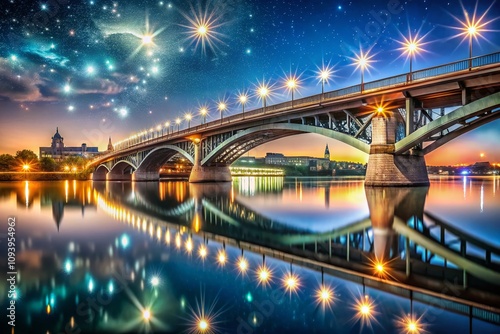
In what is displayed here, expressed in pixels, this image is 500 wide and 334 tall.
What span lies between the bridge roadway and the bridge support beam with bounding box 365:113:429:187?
60.7 ft

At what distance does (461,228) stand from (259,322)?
9.60 meters

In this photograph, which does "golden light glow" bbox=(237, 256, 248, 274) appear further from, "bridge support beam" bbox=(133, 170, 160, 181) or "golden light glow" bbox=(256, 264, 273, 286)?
"bridge support beam" bbox=(133, 170, 160, 181)

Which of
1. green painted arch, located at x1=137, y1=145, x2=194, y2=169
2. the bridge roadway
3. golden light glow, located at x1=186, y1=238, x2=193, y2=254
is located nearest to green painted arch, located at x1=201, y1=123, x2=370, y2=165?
green painted arch, located at x1=137, y1=145, x2=194, y2=169

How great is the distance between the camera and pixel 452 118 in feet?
80.1

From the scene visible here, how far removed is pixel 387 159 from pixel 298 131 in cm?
1478

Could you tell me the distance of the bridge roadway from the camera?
14.9 ft

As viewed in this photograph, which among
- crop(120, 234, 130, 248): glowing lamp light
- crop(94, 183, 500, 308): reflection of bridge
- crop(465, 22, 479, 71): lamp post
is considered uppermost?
crop(465, 22, 479, 71): lamp post

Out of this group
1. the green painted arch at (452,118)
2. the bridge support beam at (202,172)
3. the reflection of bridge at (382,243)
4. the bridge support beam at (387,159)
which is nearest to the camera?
the reflection of bridge at (382,243)

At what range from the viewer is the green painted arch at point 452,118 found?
74.2 ft

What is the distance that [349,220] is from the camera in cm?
1225

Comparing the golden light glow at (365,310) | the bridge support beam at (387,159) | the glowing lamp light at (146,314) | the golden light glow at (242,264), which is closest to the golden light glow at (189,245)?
the golden light glow at (242,264)

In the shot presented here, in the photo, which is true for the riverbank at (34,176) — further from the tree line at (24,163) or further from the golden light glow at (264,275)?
the golden light glow at (264,275)

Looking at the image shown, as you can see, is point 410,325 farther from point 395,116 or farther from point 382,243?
point 395,116

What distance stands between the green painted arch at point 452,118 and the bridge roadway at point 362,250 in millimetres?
16109
